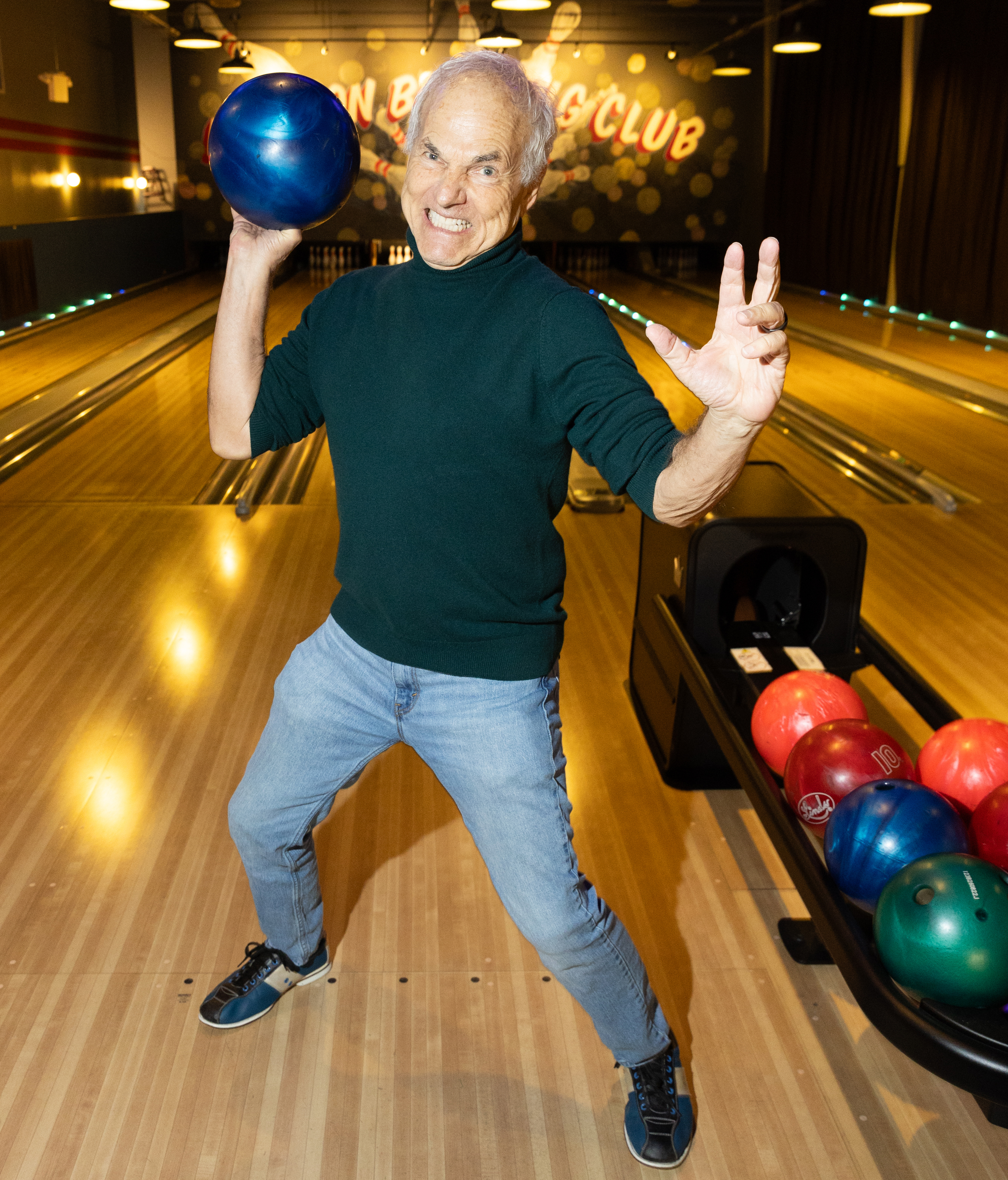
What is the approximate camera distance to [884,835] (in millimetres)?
1120

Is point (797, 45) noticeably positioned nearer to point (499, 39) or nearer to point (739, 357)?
point (499, 39)

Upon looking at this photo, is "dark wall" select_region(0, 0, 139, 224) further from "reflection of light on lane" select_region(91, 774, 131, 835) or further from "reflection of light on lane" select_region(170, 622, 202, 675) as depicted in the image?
"reflection of light on lane" select_region(91, 774, 131, 835)

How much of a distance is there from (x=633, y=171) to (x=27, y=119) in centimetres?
554

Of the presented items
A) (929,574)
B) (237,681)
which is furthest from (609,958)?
(929,574)

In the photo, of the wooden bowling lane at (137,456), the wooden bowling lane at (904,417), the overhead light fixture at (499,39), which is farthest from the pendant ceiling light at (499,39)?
the wooden bowling lane at (137,456)

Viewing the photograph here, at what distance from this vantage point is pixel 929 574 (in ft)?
9.95

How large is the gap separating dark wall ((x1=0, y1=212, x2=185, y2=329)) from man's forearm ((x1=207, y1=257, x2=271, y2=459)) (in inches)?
238

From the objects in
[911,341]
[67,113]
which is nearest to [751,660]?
[911,341]

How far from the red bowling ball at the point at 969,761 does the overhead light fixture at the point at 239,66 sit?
8181 mm

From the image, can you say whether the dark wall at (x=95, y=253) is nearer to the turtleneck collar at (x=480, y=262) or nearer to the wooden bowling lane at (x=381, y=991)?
the wooden bowling lane at (x=381, y=991)

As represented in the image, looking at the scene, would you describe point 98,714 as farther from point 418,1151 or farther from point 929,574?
point 929,574

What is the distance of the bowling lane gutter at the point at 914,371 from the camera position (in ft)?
16.8

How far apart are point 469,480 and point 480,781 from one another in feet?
0.97

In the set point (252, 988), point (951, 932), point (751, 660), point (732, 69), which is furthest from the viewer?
point (732, 69)
